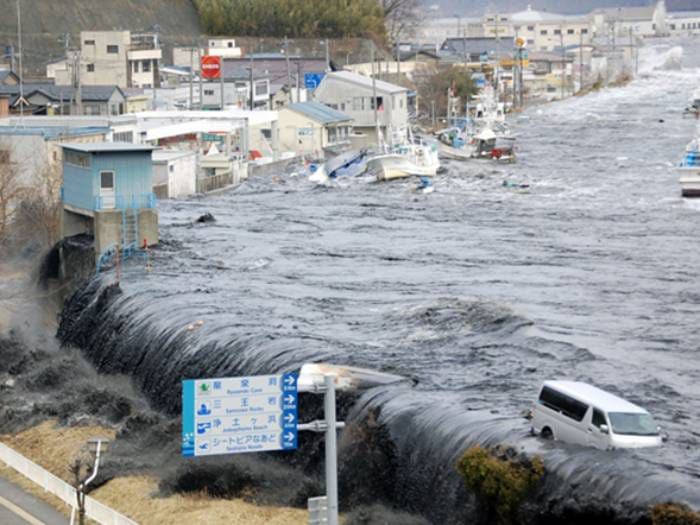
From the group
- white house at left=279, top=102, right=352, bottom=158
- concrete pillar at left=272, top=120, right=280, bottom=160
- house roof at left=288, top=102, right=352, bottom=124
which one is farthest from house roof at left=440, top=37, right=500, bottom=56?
concrete pillar at left=272, top=120, right=280, bottom=160

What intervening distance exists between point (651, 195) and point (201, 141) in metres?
19.2

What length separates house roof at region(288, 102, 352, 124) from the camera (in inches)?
2995

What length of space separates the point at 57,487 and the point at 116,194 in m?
16.2

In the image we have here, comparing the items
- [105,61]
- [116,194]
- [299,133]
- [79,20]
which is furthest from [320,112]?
[116,194]

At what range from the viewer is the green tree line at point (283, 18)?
112188 mm

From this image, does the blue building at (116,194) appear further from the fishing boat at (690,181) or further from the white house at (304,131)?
the white house at (304,131)

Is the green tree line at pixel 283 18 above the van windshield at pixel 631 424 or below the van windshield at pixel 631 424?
above

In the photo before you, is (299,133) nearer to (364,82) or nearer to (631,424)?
(364,82)

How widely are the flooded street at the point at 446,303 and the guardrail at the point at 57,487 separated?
156 inches

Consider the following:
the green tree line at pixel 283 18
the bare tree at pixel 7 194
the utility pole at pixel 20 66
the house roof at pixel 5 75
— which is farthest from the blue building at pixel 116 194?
the green tree line at pixel 283 18

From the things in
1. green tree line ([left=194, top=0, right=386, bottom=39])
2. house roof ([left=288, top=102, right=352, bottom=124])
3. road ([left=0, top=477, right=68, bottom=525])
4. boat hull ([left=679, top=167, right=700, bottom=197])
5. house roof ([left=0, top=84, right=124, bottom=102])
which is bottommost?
road ([left=0, top=477, right=68, bottom=525])

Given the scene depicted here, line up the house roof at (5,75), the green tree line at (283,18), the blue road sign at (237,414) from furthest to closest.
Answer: the green tree line at (283,18) < the house roof at (5,75) < the blue road sign at (237,414)

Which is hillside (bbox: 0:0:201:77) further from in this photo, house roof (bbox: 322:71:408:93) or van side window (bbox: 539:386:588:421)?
van side window (bbox: 539:386:588:421)

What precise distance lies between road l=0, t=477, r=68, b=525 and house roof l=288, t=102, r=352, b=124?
53259 millimetres
